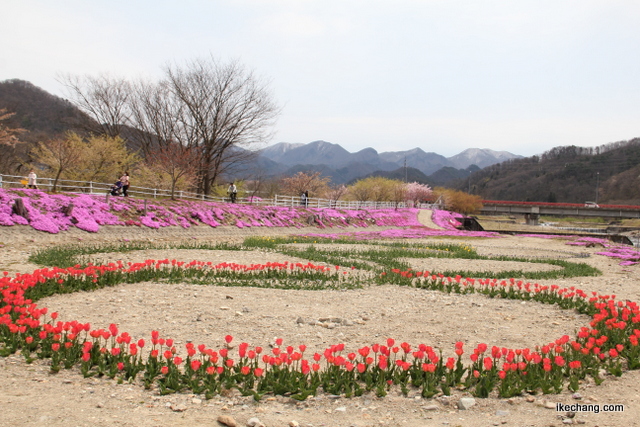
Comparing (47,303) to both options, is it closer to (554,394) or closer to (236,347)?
(236,347)

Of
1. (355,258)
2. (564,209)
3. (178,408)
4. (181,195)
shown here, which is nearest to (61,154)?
(181,195)

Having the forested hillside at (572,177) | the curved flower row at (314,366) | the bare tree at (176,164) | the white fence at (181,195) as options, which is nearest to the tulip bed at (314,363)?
the curved flower row at (314,366)

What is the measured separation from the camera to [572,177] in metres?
147

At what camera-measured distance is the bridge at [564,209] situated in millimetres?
88500

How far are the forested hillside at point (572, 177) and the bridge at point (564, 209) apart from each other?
27.0 m

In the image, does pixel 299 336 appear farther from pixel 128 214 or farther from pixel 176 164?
pixel 176 164

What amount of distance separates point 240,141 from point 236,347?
40291mm

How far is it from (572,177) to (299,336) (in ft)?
546

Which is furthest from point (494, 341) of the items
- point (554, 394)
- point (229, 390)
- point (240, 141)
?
point (240, 141)

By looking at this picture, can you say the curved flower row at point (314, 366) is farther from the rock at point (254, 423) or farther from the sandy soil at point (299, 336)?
the rock at point (254, 423)

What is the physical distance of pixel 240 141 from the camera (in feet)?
148

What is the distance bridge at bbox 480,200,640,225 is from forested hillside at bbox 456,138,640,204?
27.0m

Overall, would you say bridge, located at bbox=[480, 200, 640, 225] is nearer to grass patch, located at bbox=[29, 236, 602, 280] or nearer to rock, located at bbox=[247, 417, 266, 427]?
grass patch, located at bbox=[29, 236, 602, 280]

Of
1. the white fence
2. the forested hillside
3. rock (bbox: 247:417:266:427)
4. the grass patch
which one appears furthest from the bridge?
rock (bbox: 247:417:266:427)
